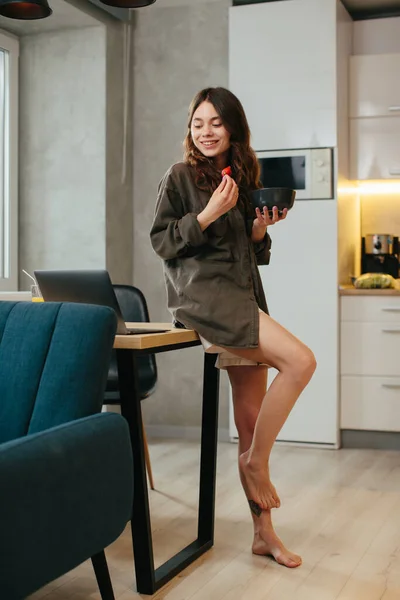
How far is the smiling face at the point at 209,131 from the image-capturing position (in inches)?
101

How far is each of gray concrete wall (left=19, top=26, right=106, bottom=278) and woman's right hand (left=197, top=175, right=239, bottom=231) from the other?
2.38 metres

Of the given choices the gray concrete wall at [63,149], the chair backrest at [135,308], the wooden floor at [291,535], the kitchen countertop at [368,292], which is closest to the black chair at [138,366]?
the chair backrest at [135,308]

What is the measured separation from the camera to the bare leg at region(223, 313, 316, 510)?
250cm

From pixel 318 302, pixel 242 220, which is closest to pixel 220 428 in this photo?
pixel 318 302

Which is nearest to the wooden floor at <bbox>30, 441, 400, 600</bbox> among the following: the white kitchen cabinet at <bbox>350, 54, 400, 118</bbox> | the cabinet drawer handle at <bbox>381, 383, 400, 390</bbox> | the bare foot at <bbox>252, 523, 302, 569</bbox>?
the bare foot at <bbox>252, 523, 302, 569</bbox>

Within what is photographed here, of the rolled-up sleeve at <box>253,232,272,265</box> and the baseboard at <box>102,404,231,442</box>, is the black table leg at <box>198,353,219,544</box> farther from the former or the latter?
the baseboard at <box>102,404,231,442</box>

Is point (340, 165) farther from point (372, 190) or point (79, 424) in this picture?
point (79, 424)

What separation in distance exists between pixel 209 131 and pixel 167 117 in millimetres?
2484

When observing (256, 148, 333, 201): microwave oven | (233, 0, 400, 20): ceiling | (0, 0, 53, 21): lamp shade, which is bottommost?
(256, 148, 333, 201): microwave oven

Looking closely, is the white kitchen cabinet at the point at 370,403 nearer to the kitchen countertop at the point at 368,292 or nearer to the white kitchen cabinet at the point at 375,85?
the kitchen countertop at the point at 368,292

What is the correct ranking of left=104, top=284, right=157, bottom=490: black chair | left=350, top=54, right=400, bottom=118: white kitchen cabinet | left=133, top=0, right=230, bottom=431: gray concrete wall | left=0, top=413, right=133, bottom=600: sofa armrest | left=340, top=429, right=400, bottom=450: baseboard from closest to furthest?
1. left=0, top=413, right=133, bottom=600: sofa armrest
2. left=104, top=284, right=157, bottom=490: black chair
3. left=340, top=429, right=400, bottom=450: baseboard
4. left=350, top=54, right=400, bottom=118: white kitchen cabinet
5. left=133, top=0, right=230, bottom=431: gray concrete wall

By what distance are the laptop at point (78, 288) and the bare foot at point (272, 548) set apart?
2.38ft

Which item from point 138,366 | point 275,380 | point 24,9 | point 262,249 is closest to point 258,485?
point 275,380

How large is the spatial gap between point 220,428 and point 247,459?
7.54 ft
